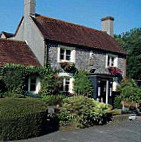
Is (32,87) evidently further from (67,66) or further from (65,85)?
(67,66)

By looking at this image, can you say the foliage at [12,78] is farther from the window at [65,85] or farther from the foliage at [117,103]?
the foliage at [117,103]

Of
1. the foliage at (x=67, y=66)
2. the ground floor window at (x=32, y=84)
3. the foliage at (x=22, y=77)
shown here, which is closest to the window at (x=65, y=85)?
the foliage at (x=67, y=66)

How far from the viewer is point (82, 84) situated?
69.5 ft

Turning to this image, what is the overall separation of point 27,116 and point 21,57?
10990 millimetres

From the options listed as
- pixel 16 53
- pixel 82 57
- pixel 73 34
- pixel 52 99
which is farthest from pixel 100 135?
pixel 73 34

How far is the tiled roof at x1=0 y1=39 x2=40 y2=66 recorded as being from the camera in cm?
1883

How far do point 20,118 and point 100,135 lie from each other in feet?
12.6

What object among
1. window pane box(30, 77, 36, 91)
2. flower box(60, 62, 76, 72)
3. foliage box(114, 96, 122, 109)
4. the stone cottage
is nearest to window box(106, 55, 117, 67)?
the stone cottage

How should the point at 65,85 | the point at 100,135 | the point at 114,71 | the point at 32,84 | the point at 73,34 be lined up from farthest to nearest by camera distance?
the point at 114,71, the point at 73,34, the point at 65,85, the point at 32,84, the point at 100,135

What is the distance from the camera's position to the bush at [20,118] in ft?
30.2

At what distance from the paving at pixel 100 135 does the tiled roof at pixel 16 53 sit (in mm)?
8980

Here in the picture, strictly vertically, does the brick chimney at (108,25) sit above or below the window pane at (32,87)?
above

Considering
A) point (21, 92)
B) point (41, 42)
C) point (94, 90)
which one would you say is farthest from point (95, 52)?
point (21, 92)

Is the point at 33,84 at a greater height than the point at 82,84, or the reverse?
the point at 82,84
